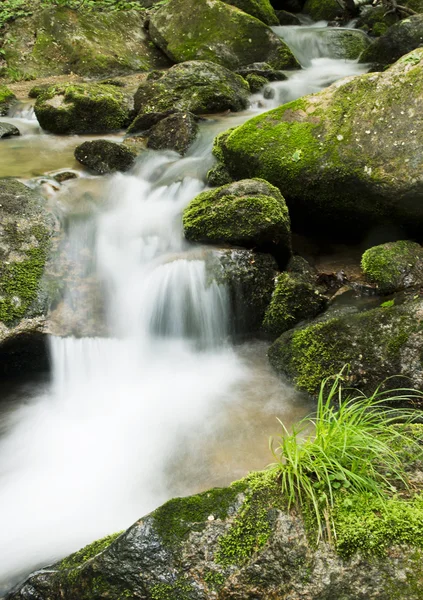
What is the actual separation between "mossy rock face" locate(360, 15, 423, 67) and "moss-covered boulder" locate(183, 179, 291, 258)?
759 cm

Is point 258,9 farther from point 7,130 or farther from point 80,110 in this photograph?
point 7,130

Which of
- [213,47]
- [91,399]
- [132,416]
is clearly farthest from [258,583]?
[213,47]

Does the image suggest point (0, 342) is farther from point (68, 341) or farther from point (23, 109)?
point (23, 109)

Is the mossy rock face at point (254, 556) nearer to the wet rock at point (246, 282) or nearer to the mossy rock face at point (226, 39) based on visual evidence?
the wet rock at point (246, 282)

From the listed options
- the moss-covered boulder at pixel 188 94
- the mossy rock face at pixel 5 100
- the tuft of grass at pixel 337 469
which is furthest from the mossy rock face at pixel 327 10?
the tuft of grass at pixel 337 469

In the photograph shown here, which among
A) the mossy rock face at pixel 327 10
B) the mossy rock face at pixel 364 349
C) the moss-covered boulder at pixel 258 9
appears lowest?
the mossy rock face at pixel 364 349

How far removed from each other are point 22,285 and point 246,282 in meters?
2.40

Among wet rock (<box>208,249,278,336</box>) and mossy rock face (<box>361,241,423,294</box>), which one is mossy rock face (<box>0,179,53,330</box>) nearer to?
wet rock (<box>208,249,278,336</box>)

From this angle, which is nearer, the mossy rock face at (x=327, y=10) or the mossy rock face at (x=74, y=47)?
the mossy rock face at (x=74, y=47)

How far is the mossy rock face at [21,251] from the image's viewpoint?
486 centimetres

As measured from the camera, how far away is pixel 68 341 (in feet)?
16.1

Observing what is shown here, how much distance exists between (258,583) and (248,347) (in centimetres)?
305

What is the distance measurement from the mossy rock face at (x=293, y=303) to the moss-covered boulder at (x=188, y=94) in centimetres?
547

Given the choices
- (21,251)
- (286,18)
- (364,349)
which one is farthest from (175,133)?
(286,18)
